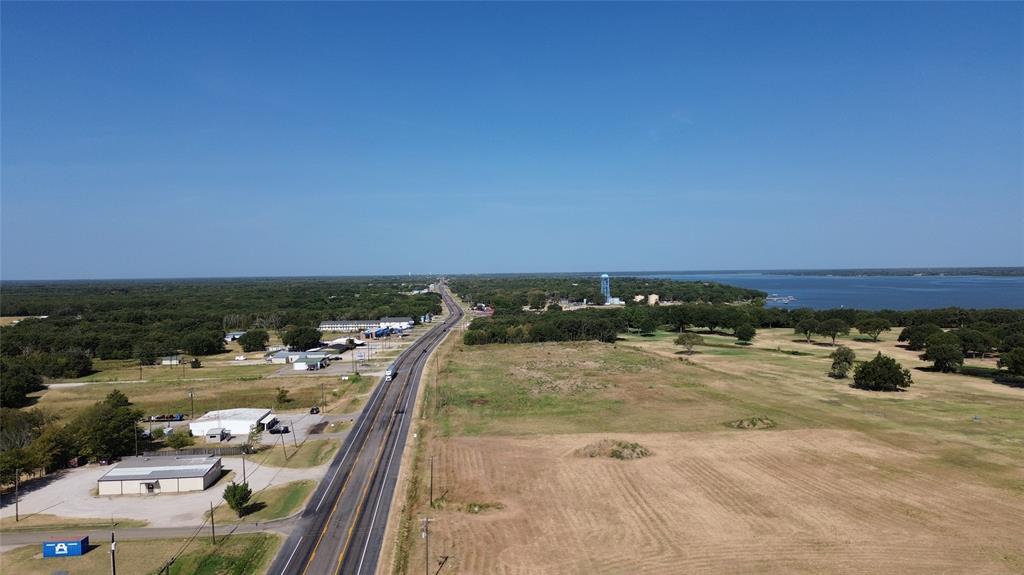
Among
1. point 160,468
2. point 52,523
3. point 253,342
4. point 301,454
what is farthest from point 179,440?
point 253,342

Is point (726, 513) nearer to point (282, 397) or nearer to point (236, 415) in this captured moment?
point (236, 415)

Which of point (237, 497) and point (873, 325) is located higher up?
point (873, 325)

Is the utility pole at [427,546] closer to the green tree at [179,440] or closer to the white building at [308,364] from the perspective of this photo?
the green tree at [179,440]

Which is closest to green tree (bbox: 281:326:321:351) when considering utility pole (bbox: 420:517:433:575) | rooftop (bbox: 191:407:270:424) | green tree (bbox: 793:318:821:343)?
rooftop (bbox: 191:407:270:424)

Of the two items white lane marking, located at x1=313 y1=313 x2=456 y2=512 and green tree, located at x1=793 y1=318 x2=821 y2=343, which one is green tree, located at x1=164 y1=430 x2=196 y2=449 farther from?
green tree, located at x1=793 y1=318 x2=821 y2=343

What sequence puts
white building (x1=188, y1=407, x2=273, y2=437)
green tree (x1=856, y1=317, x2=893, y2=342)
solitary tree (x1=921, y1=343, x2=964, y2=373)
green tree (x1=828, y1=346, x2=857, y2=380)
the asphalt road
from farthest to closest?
green tree (x1=856, y1=317, x2=893, y2=342), solitary tree (x1=921, y1=343, x2=964, y2=373), green tree (x1=828, y1=346, x2=857, y2=380), white building (x1=188, y1=407, x2=273, y2=437), the asphalt road

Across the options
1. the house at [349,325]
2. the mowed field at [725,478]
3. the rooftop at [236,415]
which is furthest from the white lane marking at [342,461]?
the house at [349,325]
